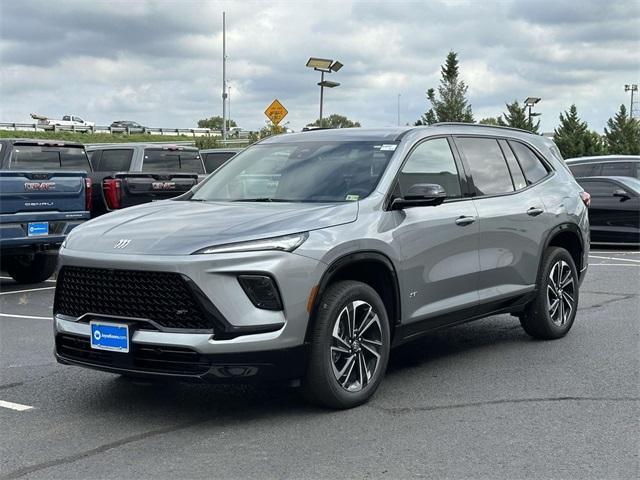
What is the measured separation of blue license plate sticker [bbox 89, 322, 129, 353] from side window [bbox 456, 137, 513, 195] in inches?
124

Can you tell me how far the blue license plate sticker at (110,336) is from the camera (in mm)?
5070

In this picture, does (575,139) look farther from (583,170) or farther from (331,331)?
(331,331)

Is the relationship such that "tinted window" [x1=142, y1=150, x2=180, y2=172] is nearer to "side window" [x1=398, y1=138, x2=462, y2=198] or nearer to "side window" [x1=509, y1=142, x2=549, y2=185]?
"side window" [x1=509, y1=142, x2=549, y2=185]

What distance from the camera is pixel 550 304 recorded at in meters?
7.73

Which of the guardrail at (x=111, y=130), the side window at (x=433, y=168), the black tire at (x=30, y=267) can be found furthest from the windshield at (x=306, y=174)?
the guardrail at (x=111, y=130)

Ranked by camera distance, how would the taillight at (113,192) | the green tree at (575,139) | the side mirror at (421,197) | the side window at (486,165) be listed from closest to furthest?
1. the side mirror at (421,197)
2. the side window at (486,165)
3. the taillight at (113,192)
4. the green tree at (575,139)

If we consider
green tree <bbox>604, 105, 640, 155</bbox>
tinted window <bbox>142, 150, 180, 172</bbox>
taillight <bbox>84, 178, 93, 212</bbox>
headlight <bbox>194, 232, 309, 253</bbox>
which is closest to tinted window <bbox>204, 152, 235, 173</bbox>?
tinted window <bbox>142, 150, 180, 172</bbox>

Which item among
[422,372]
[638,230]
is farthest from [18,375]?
[638,230]

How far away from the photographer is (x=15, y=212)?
1109 centimetres

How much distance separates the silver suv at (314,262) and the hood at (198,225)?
1 cm

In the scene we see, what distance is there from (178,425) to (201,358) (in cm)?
55

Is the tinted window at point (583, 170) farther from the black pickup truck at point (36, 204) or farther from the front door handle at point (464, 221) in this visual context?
the front door handle at point (464, 221)

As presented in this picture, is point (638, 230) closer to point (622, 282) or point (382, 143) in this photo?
point (622, 282)

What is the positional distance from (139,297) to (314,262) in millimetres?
1035
